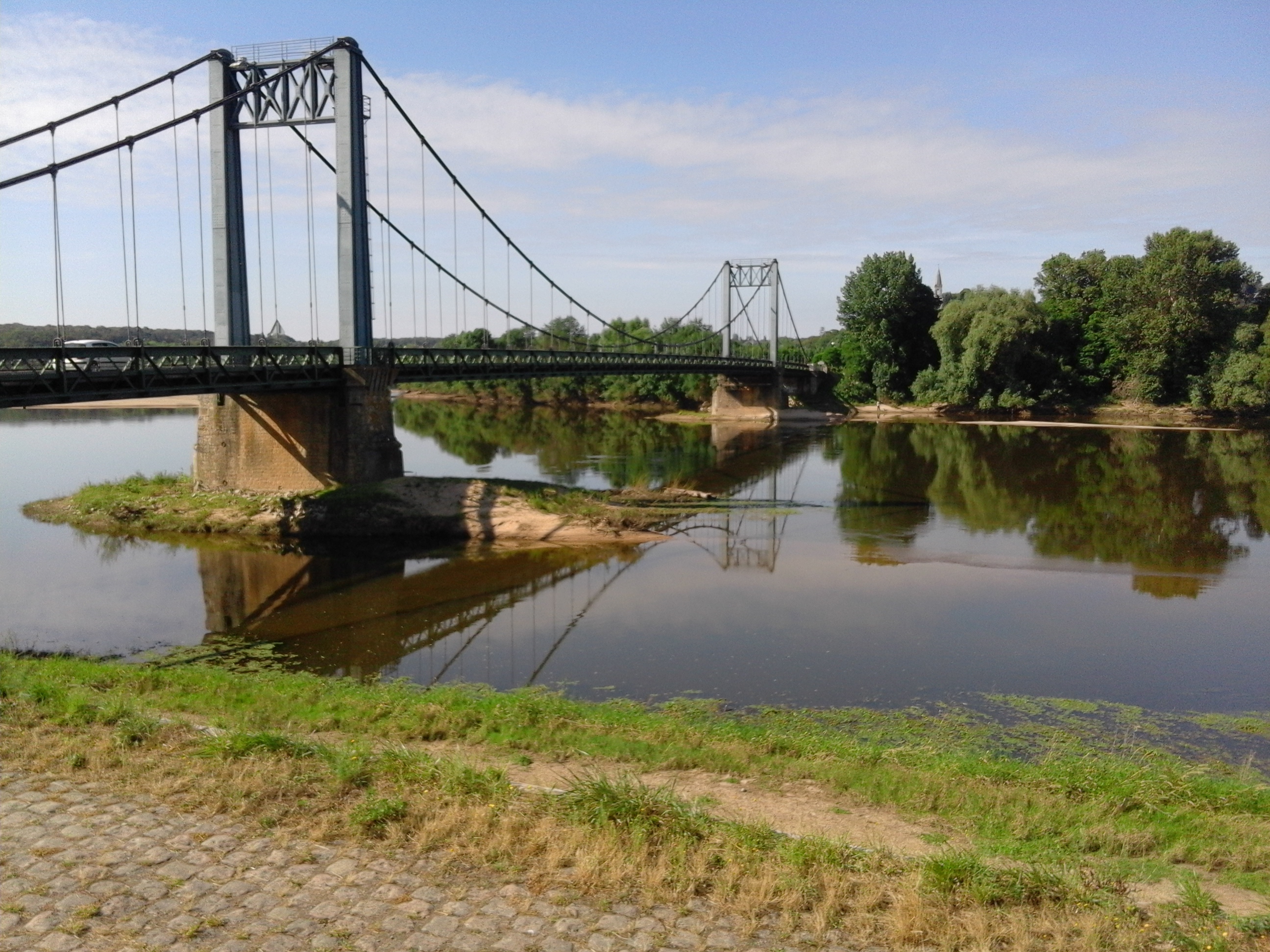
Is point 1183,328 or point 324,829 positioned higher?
point 1183,328

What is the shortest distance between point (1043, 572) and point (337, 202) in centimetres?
1957

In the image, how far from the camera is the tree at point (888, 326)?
70062 mm

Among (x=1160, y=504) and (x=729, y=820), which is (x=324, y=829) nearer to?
(x=729, y=820)

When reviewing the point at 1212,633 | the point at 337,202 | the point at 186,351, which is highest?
the point at 337,202

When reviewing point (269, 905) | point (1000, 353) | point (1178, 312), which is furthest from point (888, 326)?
point (269, 905)

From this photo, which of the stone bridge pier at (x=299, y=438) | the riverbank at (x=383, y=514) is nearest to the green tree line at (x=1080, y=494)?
the riverbank at (x=383, y=514)

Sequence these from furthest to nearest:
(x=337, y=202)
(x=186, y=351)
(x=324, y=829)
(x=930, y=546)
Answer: (x=337, y=202) → (x=930, y=546) → (x=186, y=351) → (x=324, y=829)

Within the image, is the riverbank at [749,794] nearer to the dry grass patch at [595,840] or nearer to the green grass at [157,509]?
the dry grass patch at [595,840]

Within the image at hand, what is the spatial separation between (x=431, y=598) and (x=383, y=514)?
660 centimetres

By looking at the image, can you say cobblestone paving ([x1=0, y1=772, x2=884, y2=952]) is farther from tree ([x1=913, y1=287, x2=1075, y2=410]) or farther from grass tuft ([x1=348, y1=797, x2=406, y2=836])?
tree ([x1=913, y1=287, x2=1075, y2=410])

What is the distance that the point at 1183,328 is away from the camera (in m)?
57.9

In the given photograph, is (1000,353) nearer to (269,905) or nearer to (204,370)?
(204,370)

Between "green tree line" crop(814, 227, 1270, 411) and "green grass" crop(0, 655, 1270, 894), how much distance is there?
5335cm

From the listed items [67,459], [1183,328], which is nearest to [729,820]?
[67,459]
